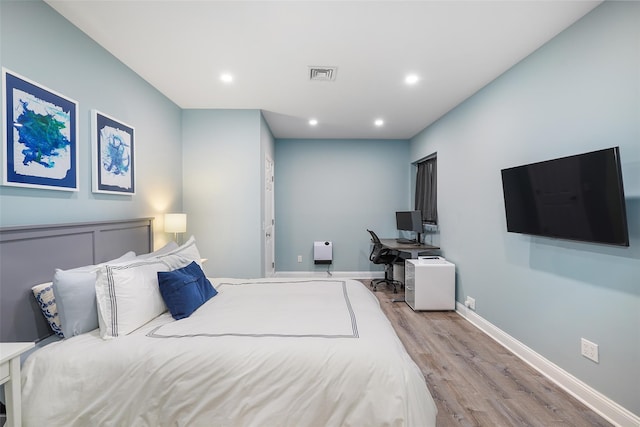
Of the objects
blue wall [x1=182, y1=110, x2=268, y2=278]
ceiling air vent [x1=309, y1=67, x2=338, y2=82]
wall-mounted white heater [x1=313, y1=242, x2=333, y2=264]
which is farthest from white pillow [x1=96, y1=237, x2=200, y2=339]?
wall-mounted white heater [x1=313, y1=242, x2=333, y2=264]

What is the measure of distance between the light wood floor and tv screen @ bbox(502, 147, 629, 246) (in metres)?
1.17

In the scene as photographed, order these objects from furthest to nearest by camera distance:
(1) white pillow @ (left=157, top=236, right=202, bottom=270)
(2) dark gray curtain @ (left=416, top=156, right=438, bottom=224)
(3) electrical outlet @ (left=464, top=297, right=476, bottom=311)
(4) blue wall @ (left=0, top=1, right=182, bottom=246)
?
(2) dark gray curtain @ (left=416, top=156, right=438, bottom=224), (3) electrical outlet @ (left=464, top=297, right=476, bottom=311), (1) white pillow @ (left=157, top=236, right=202, bottom=270), (4) blue wall @ (left=0, top=1, right=182, bottom=246)

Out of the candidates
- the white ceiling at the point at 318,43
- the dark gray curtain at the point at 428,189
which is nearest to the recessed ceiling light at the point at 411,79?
the white ceiling at the point at 318,43

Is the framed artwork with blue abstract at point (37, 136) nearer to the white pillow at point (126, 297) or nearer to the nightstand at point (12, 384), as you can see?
the white pillow at point (126, 297)

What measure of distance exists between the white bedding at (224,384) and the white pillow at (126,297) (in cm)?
12

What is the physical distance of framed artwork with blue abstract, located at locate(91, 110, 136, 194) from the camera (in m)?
2.19

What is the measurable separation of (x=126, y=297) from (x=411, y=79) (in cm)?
310

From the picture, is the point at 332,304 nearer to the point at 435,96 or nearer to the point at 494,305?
the point at 494,305

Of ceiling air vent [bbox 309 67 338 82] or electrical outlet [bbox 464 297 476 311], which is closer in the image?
ceiling air vent [bbox 309 67 338 82]

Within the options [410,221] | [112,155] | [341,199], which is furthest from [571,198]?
[341,199]

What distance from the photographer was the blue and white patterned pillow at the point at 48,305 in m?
1.64

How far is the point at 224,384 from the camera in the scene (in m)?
1.39

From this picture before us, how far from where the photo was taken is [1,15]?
1.52 meters

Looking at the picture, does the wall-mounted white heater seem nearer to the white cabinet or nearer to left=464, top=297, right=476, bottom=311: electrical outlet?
the white cabinet
